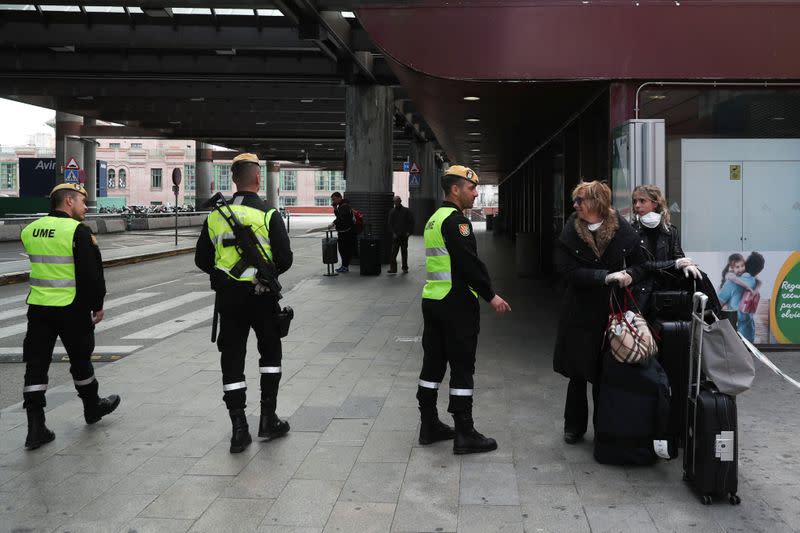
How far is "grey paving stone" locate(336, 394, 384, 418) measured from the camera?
21.6 feet

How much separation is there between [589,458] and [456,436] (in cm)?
87

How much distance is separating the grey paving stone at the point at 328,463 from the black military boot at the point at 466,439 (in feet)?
2.22

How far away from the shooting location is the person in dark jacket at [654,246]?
223 inches

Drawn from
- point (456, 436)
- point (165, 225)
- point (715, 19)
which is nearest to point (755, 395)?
point (456, 436)

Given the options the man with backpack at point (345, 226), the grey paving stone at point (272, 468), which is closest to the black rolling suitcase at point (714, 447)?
the grey paving stone at point (272, 468)

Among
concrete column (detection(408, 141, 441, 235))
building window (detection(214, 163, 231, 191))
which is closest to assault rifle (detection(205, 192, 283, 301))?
concrete column (detection(408, 141, 441, 235))

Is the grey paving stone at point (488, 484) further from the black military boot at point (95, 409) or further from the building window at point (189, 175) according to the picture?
the building window at point (189, 175)

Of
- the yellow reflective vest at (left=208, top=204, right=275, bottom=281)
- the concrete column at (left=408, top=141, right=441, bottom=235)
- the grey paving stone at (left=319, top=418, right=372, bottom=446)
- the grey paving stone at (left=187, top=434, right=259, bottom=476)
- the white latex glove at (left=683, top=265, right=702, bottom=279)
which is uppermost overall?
the concrete column at (left=408, top=141, right=441, bottom=235)

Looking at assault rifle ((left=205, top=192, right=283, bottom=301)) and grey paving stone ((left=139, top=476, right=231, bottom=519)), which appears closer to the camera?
grey paving stone ((left=139, top=476, right=231, bottom=519))

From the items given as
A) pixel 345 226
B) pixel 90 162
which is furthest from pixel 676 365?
pixel 90 162

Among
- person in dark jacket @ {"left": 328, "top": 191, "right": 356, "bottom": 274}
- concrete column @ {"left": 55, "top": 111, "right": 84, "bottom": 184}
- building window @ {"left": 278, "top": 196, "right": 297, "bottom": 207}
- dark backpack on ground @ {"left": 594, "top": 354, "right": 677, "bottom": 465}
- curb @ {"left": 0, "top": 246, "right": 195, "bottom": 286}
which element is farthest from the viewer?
building window @ {"left": 278, "top": 196, "right": 297, "bottom": 207}

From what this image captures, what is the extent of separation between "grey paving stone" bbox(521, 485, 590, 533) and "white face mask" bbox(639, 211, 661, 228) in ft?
7.16

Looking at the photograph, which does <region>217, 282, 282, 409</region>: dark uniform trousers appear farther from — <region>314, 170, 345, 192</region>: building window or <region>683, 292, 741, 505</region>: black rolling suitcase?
<region>314, 170, 345, 192</region>: building window

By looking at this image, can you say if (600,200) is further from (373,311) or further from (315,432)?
(373,311)
